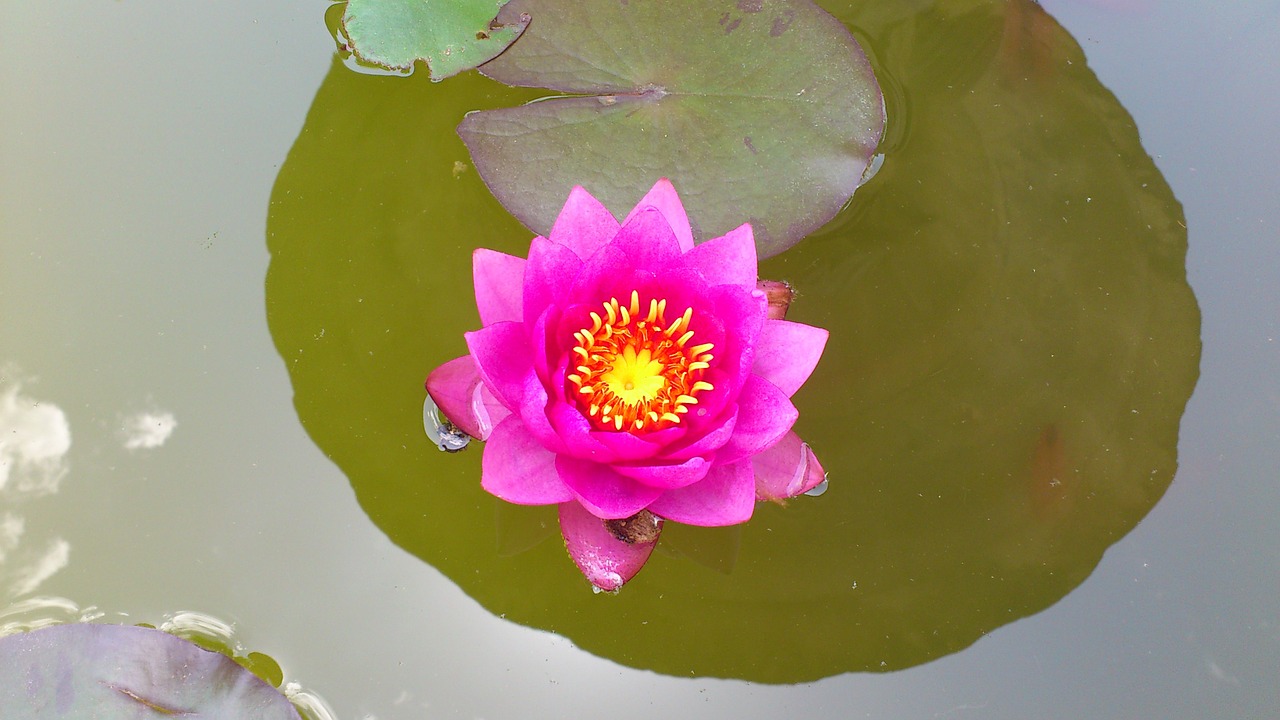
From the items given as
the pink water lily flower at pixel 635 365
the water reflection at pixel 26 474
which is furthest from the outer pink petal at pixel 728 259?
the water reflection at pixel 26 474

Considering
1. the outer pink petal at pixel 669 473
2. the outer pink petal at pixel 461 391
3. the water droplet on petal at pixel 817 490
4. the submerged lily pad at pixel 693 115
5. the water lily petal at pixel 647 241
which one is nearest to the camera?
the outer pink petal at pixel 669 473

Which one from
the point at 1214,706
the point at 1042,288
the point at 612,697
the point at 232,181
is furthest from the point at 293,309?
the point at 1214,706

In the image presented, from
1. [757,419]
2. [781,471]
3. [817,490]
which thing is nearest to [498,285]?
[757,419]

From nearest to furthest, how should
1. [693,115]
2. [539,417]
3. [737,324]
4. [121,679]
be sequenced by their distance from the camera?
[539,417] → [737,324] → [121,679] → [693,115]

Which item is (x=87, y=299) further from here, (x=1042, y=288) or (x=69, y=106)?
(x=1042, y=288)

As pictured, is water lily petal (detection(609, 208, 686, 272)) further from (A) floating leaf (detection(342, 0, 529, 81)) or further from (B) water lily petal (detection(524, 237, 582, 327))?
(A) floating leaf (detection(342, 0, 529, 81))

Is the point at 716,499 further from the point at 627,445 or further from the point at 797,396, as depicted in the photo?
the point at 797,396

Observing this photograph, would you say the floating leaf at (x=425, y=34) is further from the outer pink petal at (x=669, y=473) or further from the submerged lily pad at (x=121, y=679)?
the submerged lily pad at (x=121, y=679)
